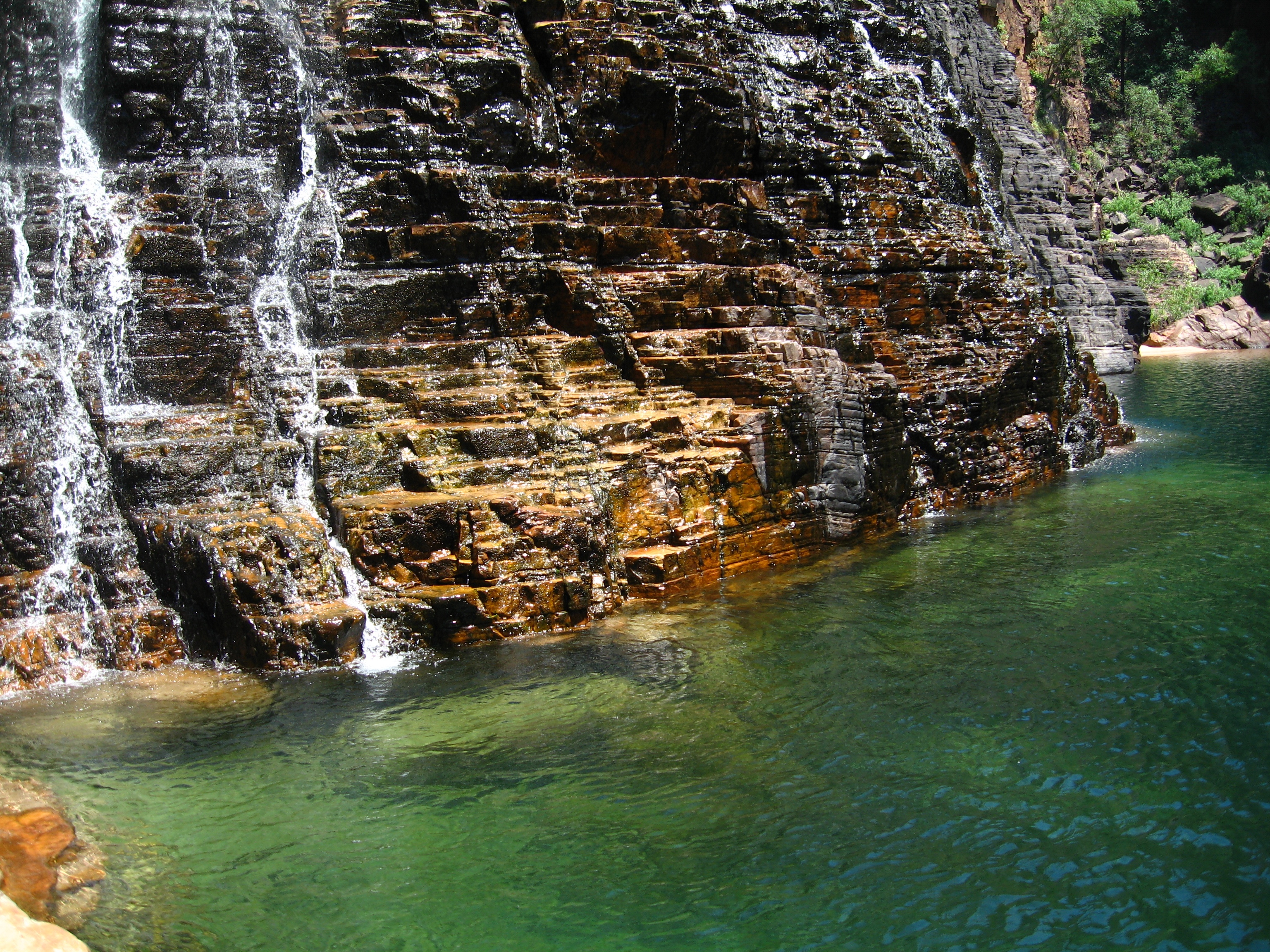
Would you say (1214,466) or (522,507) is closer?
(522,507)

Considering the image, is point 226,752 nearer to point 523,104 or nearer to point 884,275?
point 523,104

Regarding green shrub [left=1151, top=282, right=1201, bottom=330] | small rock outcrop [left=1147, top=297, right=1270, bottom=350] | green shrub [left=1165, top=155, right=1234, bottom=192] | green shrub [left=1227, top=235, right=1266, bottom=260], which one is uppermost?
green shrub [left=1165, top=155, right=1234, bottom=192]

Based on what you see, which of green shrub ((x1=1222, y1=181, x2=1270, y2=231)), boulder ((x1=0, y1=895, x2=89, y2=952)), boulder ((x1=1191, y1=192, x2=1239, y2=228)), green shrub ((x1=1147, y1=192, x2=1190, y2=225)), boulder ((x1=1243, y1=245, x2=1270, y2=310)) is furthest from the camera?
green shrub ((x1=1147, y1=192, x2=1190, y2=225))

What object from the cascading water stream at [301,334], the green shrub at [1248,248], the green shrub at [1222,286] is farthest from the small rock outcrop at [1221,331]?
the cascading water stream at [301,334]

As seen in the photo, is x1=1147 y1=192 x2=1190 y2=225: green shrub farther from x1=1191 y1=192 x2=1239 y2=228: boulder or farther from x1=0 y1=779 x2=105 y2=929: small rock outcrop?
x1=0 y1=779 x2=105 y2=929: small rock outcrop

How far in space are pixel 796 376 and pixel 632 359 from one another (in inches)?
90.9

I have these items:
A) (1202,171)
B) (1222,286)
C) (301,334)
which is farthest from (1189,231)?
(301,334)

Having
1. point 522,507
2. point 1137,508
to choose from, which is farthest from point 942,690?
point 1137,508

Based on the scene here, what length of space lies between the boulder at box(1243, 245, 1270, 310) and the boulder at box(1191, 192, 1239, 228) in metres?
5.70

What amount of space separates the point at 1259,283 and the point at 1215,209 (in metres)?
7.48

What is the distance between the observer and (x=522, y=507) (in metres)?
11.4

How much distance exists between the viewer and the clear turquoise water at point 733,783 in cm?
614

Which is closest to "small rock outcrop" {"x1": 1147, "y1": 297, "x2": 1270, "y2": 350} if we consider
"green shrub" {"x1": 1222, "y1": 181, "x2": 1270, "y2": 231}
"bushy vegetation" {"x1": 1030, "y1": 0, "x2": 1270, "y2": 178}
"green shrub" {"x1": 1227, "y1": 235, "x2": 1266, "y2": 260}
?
"green shrub" {"x1": 1227, "y1": 235, "x2": 1266, "y2": 260}

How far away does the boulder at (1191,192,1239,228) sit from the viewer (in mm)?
49906
